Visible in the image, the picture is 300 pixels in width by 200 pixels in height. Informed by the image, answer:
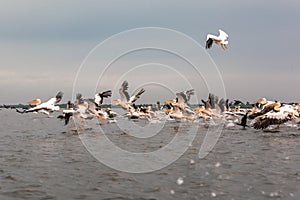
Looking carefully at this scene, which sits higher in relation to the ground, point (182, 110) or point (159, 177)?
point (182, 110)

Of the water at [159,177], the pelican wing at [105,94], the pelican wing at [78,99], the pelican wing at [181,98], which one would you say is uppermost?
the pelican wing at [181,98]

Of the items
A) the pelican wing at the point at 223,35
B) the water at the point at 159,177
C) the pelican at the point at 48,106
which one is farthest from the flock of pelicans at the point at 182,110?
the water at the point at 159,177

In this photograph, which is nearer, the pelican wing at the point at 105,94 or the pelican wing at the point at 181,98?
the pelican wing at the point at 105,94

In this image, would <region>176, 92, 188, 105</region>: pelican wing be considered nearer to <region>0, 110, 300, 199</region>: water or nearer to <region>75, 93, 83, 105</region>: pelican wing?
<region>75, 93, 83, 105</region>: pelican wing

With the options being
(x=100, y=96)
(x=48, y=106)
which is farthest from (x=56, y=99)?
(x=100, y=96)

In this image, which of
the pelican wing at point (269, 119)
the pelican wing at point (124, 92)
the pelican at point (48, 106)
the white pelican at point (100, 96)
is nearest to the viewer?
the pelican wing at point (269, 119)

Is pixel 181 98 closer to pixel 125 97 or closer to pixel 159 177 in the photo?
pixel 125 97

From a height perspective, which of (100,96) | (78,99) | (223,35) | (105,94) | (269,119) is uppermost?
(223,35)

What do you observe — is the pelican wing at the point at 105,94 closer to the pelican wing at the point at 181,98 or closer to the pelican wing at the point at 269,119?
the pelican wing at the point at 181,98

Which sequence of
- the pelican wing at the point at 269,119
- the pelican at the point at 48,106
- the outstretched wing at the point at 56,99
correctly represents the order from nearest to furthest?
1. the pelican wing at the point at 269,119
2. the pelican at the point at 48,106
3. the outstretched wing at the point at 56,99

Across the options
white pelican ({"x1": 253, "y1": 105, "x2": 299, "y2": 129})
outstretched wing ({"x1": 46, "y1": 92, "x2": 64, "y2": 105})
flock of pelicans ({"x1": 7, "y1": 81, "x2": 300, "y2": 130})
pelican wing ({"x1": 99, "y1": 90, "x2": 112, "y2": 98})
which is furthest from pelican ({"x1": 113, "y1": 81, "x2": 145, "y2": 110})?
white pelican ({"x1": 253, "y1": 105, "x2": 299, "y2": 129})

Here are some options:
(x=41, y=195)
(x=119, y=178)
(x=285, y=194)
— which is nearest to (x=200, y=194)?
(x=285, y=194)

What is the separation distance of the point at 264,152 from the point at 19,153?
878 cm

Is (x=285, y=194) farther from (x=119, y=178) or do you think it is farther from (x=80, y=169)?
(x=80, y=169)
